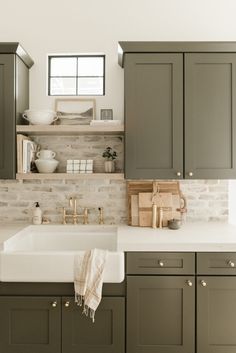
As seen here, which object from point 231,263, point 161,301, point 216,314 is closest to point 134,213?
point 161,301

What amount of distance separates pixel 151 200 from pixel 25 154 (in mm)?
1141

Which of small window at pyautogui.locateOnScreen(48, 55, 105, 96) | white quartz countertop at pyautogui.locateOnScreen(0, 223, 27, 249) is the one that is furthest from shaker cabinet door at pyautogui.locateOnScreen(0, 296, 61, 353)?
small window at pyautogui.locateOnScreen(48, 55, 105, 96)

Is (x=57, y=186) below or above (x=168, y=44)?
below

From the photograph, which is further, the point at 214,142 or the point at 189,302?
the point at 214,142

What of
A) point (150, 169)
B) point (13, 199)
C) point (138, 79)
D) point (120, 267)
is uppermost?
point (138, 79)

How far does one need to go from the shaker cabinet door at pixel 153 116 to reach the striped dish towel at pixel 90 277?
743mm

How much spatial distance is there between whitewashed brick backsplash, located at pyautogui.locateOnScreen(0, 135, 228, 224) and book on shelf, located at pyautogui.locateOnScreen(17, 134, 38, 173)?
0.22 metres

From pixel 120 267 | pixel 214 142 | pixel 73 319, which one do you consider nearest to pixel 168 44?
pixel 214 142

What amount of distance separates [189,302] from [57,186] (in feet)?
4.95

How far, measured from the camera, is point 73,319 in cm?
215

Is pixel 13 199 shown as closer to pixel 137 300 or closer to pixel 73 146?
pixel 73 146

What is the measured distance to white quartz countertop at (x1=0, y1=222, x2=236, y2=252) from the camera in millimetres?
2119

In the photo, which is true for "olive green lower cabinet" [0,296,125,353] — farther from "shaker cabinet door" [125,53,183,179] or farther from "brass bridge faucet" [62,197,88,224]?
"shaker cabinet door" [125,53,183,179]

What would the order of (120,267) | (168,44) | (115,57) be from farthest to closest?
(115,57) → (168,44) → (120,267)
